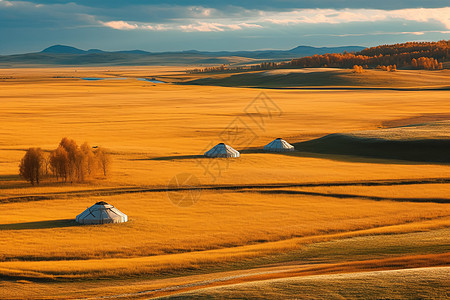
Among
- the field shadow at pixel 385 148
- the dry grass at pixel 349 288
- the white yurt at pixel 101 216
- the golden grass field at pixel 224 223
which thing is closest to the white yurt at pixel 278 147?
the golden grass field at pixel 224 223

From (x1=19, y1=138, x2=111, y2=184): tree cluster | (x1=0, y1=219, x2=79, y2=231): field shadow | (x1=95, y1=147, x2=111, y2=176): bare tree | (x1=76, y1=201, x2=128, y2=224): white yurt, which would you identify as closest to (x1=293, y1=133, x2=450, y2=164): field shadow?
(x1=95, y1=147, x2=111, y2=176): bare tree

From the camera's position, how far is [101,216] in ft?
140

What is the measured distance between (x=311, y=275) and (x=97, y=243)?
1612 centimetres

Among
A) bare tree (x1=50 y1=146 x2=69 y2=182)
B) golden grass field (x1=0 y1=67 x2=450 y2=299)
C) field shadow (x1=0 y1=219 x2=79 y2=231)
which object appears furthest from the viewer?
bare tree (x1=50 y1=146 x2=69 y2=182)

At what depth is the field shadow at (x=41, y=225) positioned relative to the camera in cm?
4078

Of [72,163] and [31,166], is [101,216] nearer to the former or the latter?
[31,166]

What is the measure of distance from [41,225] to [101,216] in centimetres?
391

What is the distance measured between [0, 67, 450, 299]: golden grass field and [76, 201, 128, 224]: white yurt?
2.59 feet

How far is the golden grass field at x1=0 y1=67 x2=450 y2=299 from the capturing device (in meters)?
27.5

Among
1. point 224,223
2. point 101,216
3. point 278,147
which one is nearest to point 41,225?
point 101,216

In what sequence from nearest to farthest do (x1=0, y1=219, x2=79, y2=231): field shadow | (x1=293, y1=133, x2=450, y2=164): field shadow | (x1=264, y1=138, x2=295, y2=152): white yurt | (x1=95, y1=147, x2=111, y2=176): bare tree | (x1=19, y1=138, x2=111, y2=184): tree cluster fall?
(x1=0, y1=219, x2=79, y2=231): field shadow
(x1=19, y1=138, x2=111, y2=184): tree cluster
(x1=95, y1=147, x2=111, y2=176): bare tree
(x1=293, y1=133, x2=450, y2=164): field shadow
(x1=264, y1=138, x2=295, y2=152): white yurt

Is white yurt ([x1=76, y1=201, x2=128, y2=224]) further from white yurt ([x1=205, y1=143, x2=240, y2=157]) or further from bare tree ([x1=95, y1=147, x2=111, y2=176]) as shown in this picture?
white yurt ([x1=205, y1=143, x2=240, y2=157])

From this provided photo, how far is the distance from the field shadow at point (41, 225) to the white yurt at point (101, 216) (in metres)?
0.67

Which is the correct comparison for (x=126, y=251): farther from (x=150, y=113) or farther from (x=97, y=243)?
(x=150, y=113)
